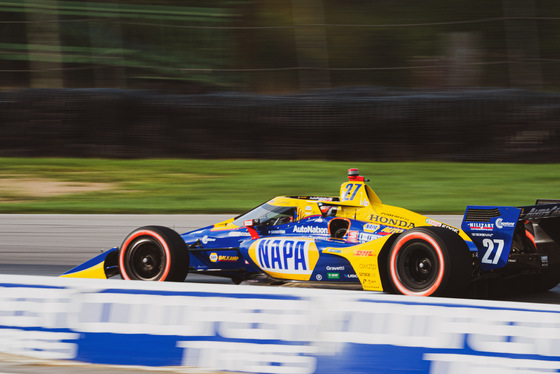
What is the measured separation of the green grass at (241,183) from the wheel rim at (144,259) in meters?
4.82

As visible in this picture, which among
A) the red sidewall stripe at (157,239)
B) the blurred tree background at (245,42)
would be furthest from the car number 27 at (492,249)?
the blurred tree background at (245,42)

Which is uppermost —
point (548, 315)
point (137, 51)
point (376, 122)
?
point (137, 51)

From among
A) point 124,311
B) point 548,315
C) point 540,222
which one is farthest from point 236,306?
point 540,222

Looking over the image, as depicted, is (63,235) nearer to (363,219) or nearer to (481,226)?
(363,219)

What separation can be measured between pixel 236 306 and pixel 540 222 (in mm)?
3499

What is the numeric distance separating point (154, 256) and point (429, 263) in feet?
8.78

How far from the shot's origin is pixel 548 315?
155 inches

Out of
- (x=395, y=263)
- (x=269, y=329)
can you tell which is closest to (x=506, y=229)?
(x=395, y=263)

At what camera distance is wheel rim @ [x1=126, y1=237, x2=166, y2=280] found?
7.15 metres

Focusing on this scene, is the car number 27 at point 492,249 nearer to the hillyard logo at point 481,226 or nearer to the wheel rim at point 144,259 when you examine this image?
the hillyard logo at point 481,226

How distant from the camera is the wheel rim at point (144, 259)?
715cm

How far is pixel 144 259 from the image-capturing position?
23.6 feet

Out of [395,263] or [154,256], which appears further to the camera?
[154,256]

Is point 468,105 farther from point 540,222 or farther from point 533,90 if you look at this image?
point 540,222
